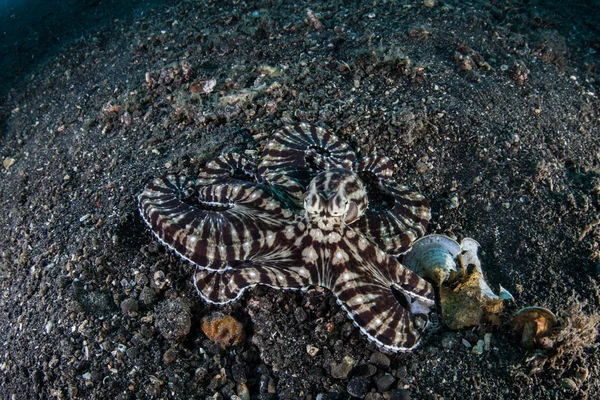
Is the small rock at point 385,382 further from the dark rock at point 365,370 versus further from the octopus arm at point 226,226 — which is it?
the octopus arm at point 226,226

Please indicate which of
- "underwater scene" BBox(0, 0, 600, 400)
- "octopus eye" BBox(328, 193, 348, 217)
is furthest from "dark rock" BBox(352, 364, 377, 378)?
"octopus eye" BBox(328, 193, 348, 217)

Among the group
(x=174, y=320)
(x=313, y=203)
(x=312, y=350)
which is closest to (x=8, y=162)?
(x=174, y=320)

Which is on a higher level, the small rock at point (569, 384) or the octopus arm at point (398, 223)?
the octopus arm at point (398, 223)

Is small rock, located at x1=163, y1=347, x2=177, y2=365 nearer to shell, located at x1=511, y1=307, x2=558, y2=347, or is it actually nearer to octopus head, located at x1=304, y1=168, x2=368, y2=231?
octopus head, located at x1=304, y1=168, x2=368, y2=231

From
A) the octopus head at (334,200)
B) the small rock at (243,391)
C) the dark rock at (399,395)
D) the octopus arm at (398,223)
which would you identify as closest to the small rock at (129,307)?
the small rock at (243,391)

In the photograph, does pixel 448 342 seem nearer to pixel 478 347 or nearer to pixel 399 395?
pixel 478 347

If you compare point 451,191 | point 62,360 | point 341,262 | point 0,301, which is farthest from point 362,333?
point 0,301
